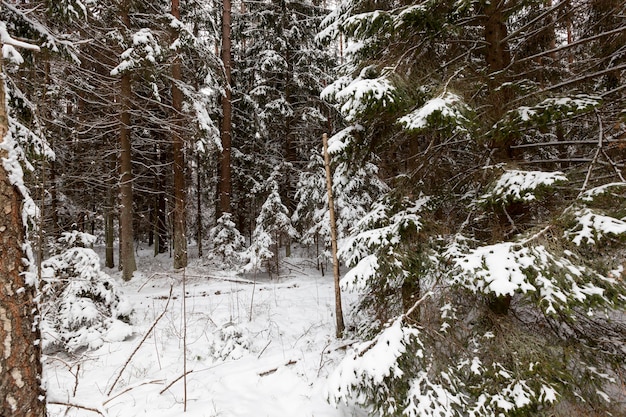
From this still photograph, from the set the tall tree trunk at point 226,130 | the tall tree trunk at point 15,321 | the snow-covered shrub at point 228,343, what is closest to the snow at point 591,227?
the tall tree trunk at point 15,321

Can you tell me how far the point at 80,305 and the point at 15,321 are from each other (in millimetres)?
4364

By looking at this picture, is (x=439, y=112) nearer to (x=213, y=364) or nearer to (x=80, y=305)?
(x=213, y=364)

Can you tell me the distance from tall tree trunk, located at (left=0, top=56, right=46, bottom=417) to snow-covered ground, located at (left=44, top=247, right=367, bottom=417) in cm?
15

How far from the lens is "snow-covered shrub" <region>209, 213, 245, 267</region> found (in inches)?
462

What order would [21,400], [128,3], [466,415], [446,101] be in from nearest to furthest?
[21,400]
[466,415]
[446,101]
[128,3]

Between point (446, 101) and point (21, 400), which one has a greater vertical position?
point (446, 101)

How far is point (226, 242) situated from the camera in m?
11.9

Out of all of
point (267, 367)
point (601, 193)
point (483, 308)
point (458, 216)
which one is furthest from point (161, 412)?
point (601, 193)

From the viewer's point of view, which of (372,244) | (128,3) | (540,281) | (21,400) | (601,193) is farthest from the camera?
(128,3)

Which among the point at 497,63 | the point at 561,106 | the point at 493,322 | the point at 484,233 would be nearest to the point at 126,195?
the point at 484,233

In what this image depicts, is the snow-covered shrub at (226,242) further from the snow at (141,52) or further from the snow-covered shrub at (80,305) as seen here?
the snow at (141,52)

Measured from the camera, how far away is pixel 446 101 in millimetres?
3434

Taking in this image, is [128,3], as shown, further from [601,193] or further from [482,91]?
[601,193]

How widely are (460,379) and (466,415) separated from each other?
33cm
